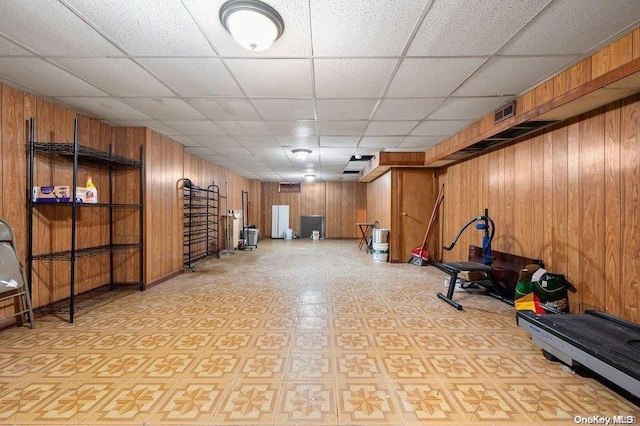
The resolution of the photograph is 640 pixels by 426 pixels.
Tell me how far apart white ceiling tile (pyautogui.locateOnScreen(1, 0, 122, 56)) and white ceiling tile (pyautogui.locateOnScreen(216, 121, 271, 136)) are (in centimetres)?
184

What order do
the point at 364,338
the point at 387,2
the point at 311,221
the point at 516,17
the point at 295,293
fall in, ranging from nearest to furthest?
the point at 387,2 → the point at 516,17 → the point at 364,338 → the point at 295,293 → the point at 311,221

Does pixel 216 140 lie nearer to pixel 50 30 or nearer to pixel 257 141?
pixel 257 141

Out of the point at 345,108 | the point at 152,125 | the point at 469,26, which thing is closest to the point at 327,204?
the point at 152,125

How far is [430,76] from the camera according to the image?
2594 millimetres

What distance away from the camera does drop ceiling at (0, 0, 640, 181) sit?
5.77ft

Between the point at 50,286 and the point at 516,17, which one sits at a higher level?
the point at 516,17

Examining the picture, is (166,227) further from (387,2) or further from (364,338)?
(387,2)

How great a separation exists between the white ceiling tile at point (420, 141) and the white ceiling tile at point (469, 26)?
265 cm

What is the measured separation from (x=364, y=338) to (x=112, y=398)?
1960mm

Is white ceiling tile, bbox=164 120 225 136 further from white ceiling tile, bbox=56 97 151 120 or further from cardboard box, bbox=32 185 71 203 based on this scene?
cardboard box, bbox=32 185 71 203

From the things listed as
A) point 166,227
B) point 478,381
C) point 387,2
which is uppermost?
point 387,2

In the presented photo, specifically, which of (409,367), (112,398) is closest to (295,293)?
(409,367)

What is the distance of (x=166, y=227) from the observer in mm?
4832

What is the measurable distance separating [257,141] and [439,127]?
3.16 m
